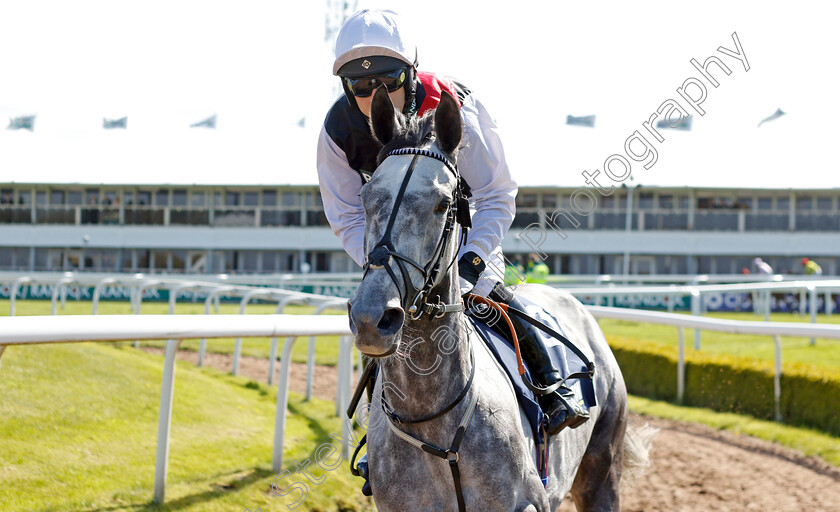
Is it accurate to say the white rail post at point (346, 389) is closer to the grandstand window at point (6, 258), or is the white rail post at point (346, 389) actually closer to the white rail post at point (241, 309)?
the white rail post at point (241, 309)

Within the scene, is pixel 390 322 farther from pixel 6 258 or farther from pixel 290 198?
pixel 6 258

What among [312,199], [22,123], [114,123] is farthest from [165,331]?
[22,123]

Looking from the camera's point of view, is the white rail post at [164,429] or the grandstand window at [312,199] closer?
the white rail post at [164,429]

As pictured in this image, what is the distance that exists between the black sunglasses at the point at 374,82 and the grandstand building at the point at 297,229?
2589 centimetres

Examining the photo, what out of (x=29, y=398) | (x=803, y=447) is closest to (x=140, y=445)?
(x=29, y=398)

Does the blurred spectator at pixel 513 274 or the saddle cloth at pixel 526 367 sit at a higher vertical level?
the blurred spectator at pixel 513 274

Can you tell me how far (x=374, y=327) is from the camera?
1.71 m

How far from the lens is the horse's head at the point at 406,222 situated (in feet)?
5.75

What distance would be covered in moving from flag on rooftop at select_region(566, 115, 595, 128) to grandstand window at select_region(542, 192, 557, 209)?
3.89 m

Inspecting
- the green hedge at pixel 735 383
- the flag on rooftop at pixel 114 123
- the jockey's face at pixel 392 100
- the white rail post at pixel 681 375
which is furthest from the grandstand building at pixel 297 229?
the jockey's face at pixel 392 100

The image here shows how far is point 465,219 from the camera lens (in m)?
2.17

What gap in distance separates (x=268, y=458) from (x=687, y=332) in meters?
9.77

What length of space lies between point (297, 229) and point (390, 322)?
27.9m

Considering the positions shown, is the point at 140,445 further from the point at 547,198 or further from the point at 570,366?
the point at 547,198
